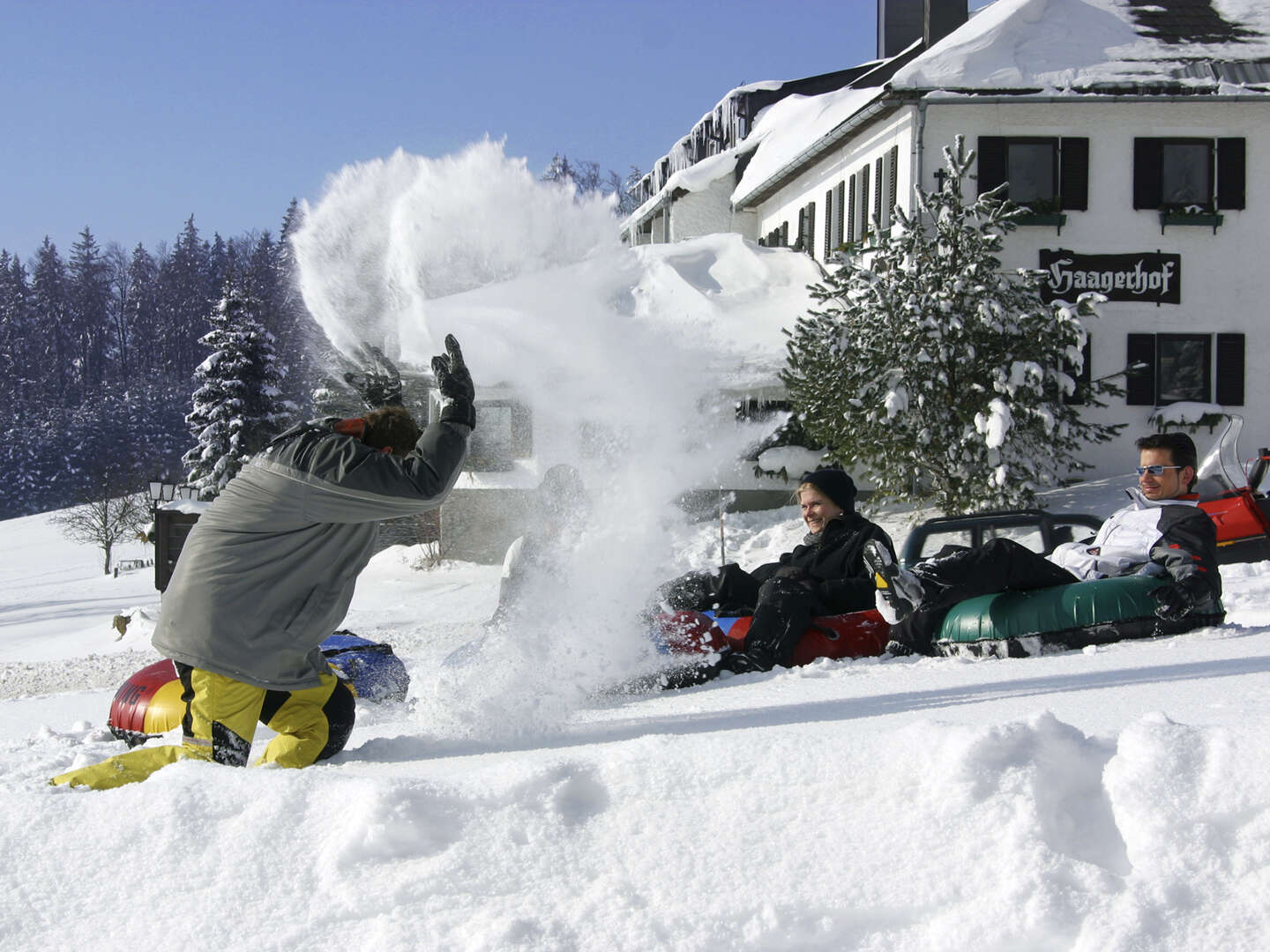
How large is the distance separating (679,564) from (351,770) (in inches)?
546

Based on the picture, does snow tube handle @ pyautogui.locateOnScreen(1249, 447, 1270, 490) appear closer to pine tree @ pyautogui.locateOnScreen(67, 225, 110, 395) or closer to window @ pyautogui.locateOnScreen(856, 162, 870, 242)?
window @ pyautogui.locateOnScreen(856, 162, 870, 242)

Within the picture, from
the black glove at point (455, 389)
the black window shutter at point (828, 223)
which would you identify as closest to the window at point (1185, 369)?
the black window shutter at point (828, 223)

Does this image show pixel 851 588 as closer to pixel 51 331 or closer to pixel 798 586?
pixel 798 586

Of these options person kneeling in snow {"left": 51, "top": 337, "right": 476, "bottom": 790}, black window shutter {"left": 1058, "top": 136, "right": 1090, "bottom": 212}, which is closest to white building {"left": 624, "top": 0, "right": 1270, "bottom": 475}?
black window shutter {"left": 1058, "top": 136, "right": 1090, "bottom": 212}

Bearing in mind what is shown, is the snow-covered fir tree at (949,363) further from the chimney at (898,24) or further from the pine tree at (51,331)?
the pine tree at (51,331)

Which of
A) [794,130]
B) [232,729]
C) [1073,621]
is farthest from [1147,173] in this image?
[232,729]

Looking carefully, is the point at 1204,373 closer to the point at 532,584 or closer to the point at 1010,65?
the point at 1010,65

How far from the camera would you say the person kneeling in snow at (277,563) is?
384cm

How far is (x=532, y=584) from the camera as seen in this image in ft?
19.7

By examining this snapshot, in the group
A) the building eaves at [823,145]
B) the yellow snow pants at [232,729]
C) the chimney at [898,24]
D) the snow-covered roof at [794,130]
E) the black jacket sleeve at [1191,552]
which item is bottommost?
the yellow snow pants at [232,729]

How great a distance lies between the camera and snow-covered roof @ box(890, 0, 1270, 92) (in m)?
20.6

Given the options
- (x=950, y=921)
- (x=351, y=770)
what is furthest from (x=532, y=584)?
(x=950, y=921)

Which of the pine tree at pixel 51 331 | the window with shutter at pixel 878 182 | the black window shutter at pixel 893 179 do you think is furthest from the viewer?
the pine tree at pixel 51 331

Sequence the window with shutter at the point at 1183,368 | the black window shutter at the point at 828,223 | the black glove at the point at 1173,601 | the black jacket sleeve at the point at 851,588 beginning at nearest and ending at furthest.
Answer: the black glove at the point at 1173,601 < the black jacket sleeve at the point at 851,588 < the window with shutter at the point at 1183,368 < the black window shutter at the point at 828,223
